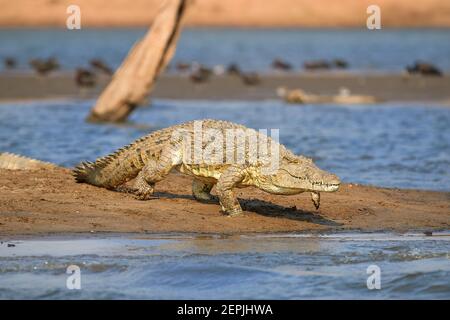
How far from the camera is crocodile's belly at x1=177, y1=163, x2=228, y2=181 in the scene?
1091 cm

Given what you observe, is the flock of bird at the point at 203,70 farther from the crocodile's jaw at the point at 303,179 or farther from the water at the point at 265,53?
the crocodile's jaw at the point at 303,179

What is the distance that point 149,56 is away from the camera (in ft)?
64.0

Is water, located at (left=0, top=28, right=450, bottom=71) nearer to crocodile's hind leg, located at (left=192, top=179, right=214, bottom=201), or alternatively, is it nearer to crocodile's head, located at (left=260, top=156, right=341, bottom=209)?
crocodile's hind leg, located at (left=192, top=179, right=214, bottom=201)

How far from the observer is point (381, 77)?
35.2 meters

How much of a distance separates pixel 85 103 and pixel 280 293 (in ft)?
62.1

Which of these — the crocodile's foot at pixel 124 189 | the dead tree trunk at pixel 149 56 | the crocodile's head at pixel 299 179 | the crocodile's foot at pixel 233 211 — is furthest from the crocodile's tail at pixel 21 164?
the dead tree trunk at pixel 149 56

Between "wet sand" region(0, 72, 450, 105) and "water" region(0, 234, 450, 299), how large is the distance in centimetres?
1798

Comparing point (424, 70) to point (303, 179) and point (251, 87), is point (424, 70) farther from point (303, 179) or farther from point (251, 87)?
point (303, 179)

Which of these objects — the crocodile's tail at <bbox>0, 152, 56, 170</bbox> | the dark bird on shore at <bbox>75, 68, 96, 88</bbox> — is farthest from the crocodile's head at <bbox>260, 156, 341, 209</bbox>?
the dark bird on shore at <bbox>75, 68, 96, 88</bbox>

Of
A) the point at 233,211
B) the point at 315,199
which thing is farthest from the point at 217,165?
the point at 315,199

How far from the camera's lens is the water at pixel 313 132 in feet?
51.6

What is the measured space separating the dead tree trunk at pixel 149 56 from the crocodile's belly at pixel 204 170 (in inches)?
343

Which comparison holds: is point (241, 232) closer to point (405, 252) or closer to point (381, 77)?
point (405, 252)
